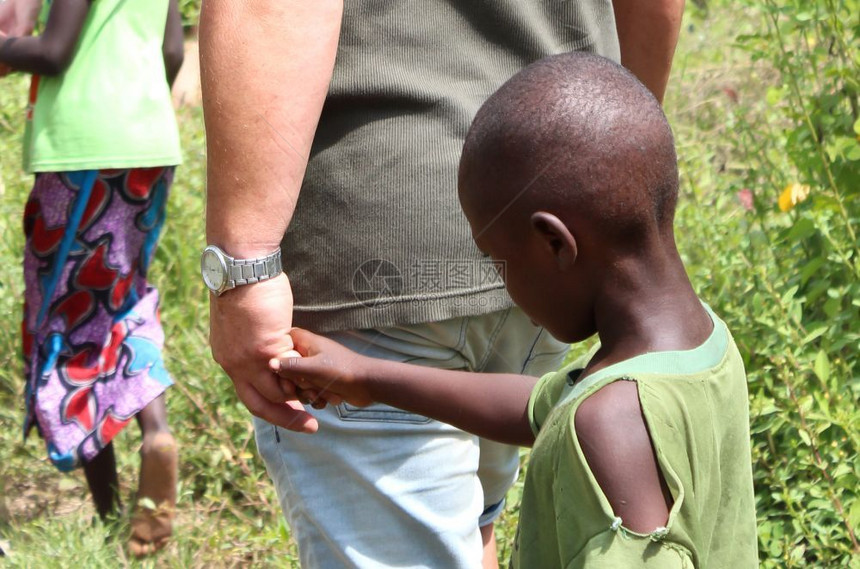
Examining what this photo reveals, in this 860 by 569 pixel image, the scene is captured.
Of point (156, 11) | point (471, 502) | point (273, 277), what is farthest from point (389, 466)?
point (156, 11)

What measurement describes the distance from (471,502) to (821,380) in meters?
1.21

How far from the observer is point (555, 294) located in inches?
55.1

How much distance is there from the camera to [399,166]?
1638 millimetres

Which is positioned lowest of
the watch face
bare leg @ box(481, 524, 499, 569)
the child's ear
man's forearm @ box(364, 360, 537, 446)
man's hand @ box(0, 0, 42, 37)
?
bare leg @ box(481, 524, 499, 569)

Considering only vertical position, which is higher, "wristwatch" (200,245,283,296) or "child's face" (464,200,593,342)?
"child's face" (464,200,593,342)

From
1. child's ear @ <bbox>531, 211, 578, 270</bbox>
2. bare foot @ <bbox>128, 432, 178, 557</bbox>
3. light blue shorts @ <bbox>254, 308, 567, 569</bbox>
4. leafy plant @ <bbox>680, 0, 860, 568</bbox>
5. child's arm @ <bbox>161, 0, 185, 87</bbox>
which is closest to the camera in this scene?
child's ear @ <bbox>531, 211, 578, 270</bbox>

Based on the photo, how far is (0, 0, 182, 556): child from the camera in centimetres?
282

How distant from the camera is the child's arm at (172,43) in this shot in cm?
314

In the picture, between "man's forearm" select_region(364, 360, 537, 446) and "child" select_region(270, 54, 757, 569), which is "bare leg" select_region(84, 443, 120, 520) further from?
"child" select_region(270, 54, 757, 569)

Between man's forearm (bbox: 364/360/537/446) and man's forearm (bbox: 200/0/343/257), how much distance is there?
0.27 m

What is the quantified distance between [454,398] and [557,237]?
0.38 metres

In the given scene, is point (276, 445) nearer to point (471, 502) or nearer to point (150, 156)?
point (471, 502)

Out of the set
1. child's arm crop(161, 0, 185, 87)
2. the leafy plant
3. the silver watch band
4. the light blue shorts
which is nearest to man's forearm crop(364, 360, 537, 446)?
the light blue shorts

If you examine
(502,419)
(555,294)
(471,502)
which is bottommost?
(471,502)
